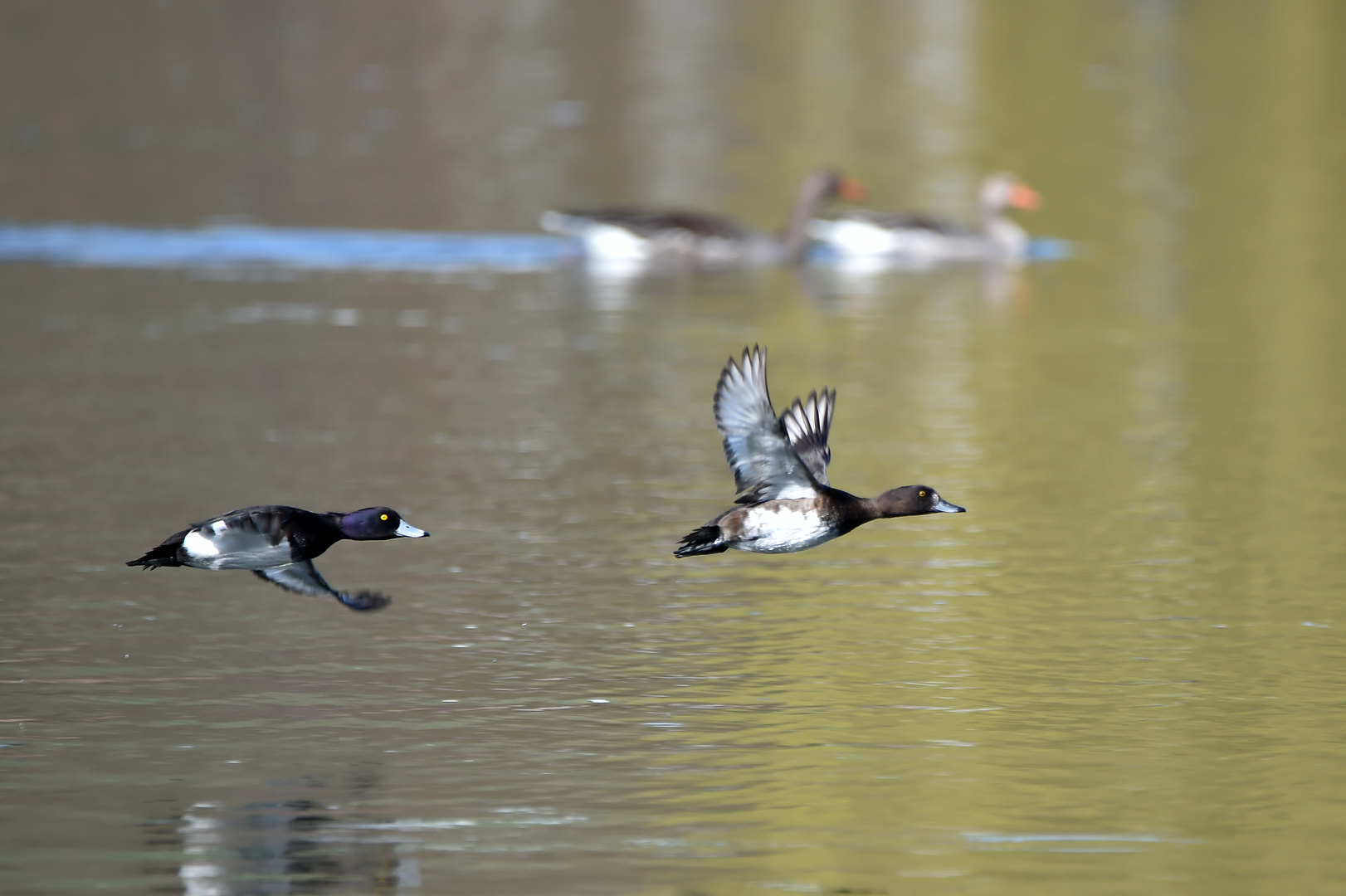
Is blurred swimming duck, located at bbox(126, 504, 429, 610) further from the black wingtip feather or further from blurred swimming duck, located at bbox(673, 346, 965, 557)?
blurred swimming duck, located at bbox(673, 346, 965, 557)

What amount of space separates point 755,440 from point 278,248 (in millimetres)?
19000

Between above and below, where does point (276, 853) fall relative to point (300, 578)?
below

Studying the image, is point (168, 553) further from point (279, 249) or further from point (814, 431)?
point (279, 249)

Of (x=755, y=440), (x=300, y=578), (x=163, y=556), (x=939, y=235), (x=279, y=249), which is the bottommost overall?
(x=300, y=578)

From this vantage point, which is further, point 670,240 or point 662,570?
point 670,240

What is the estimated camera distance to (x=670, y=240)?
28891 millimetres

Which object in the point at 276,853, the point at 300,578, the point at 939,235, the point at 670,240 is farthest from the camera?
the point at 939,235

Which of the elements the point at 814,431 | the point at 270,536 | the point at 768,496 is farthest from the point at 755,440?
the point at 270,536

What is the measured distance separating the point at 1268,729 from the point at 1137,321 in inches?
569

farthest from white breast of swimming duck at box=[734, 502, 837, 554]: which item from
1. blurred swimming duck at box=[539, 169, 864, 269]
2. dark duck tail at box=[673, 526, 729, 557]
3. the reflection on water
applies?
blurred swimming duck at box=[539, 169, 864, 269]

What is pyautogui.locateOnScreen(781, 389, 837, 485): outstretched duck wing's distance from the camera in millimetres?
11539

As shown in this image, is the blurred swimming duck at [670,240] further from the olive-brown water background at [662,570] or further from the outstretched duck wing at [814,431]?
the outstretched duck wing at [814,431]

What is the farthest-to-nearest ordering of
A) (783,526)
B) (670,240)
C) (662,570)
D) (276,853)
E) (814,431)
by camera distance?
(670,240), (662,570), (814,431), (783,526), (276,853)

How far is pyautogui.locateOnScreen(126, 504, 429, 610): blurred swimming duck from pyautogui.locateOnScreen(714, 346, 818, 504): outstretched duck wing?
155cm
